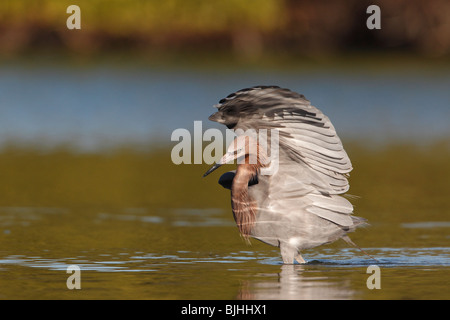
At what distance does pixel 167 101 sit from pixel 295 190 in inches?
765

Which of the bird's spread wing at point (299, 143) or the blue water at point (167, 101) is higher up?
the blue water at point (167, 101)

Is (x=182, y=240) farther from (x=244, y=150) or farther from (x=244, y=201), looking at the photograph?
(x=244, y=150)

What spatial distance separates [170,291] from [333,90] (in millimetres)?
23096

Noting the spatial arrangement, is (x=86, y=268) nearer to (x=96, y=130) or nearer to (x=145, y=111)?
(x=96, y=130)

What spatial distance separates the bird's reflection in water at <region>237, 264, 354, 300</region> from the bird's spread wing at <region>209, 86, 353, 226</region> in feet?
2.66

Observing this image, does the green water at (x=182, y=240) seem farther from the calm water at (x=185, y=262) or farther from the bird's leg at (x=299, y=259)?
the bird's leg at (x=299, y=259)

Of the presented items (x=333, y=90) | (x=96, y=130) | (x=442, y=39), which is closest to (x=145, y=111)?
(x=96, y=130)

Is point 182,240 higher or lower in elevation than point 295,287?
higher

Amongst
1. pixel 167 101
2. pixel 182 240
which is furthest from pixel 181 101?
pixel 182 240

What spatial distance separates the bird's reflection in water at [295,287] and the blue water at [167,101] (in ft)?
40.8

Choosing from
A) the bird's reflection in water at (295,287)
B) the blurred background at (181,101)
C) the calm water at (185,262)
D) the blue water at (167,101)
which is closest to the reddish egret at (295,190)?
the calm water at (185,262)

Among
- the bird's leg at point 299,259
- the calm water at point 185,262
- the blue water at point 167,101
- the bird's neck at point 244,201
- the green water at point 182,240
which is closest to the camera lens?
the calm water at point 185,262

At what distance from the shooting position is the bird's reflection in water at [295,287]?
864cm

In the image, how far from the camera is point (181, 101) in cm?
2936
